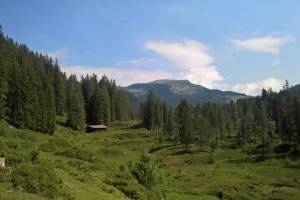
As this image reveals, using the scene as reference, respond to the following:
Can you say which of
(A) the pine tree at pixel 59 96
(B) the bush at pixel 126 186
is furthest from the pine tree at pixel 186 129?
(B) the bush at pixel 126 186

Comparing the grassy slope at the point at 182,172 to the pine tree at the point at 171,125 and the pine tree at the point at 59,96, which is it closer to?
the pine tree at the point at 171,125

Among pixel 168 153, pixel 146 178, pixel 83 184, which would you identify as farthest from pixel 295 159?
pixel 83 184

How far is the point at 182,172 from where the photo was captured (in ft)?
299

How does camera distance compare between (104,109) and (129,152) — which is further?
(104,109)

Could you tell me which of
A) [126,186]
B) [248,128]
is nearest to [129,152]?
[248,128]

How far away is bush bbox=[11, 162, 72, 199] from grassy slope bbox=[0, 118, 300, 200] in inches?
33.4

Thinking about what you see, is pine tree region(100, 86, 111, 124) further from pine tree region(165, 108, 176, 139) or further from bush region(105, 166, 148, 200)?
bush region(105, 166, 148, 200)

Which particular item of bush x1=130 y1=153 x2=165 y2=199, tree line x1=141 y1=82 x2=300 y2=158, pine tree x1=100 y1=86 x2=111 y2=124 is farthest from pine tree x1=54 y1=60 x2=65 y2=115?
bush x1=130 y1=153 x2=165 y2=199

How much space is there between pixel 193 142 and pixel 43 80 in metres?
56.3

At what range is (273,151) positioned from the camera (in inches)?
4825

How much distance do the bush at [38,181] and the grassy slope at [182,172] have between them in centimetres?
85

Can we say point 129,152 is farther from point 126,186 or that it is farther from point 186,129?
point 126,186

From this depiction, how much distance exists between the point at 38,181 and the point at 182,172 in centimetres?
6866

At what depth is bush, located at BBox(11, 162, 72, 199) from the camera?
78.8ft
